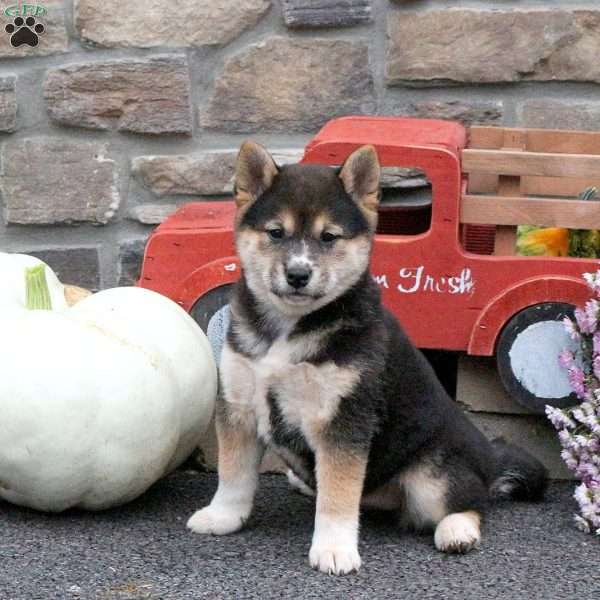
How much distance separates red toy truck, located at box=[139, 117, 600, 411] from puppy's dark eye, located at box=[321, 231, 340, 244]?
739 mm

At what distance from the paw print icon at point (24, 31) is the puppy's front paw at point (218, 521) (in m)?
2.40

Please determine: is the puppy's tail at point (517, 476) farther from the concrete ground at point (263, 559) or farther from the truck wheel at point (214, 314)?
the truck wheel at point (214, 314)

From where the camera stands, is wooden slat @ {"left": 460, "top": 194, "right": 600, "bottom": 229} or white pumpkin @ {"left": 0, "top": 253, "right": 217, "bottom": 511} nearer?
white pumpkin @ {"left": 0, "top": 253, "right": 217, "bottom": 511}

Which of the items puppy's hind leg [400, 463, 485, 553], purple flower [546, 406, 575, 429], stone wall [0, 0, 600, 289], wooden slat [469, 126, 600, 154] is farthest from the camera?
stone wall [0, 0, 600, 289]

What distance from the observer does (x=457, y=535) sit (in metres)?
3.61

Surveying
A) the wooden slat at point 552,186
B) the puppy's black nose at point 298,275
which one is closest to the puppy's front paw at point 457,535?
the puppy's black nose at point 298,275

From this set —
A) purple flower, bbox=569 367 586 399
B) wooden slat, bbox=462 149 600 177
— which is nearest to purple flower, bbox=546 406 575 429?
purple flower, bbox=569 367 586 399

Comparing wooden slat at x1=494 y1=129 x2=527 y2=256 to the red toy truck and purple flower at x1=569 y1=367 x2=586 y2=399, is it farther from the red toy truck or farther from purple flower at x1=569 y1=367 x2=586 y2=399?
purple flower at x1=569 y1=367 x2=586 y2=399

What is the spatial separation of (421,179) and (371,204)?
5.21ft

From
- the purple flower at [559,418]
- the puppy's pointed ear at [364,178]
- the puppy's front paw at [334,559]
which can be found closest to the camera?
the puppy's front paw at [334,559]

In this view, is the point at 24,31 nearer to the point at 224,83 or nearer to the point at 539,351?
the point at 224,83

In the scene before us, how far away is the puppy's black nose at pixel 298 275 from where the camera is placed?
3412 mm

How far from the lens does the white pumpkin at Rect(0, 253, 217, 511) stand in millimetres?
3637

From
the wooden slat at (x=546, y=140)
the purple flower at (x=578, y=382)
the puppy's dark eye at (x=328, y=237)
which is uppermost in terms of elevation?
the wooden slat at (x=546, y=140)
